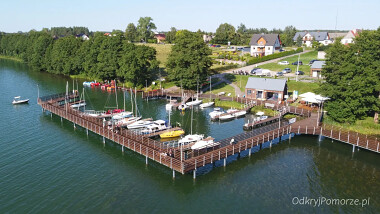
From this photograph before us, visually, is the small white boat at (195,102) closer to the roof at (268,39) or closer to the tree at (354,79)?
the tree at (354,79)

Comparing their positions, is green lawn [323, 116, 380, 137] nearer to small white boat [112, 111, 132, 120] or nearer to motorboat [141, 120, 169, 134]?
motorboat [141, 120, 169, 134]

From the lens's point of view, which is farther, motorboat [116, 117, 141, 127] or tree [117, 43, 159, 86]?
tree [117, 43, 159, 86]

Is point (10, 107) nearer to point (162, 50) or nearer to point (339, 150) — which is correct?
point (339, 150)

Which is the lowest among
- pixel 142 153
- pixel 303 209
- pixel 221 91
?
pixel 303 209

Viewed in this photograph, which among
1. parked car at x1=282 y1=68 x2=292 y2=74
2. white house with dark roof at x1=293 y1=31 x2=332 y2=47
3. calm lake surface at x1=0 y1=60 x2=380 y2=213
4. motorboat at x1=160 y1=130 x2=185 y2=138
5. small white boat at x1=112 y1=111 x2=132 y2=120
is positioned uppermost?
white house with dark roof at x1=293 y1=31 x2=332 y2=47

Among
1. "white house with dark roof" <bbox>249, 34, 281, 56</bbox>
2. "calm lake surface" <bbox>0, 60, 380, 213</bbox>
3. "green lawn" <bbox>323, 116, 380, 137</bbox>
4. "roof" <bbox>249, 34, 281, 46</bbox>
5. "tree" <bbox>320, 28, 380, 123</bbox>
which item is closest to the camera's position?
"calm lake surface" <bbox>0, 60, 380, 213</bbox>

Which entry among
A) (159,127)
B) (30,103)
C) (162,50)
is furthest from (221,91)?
(162,50)

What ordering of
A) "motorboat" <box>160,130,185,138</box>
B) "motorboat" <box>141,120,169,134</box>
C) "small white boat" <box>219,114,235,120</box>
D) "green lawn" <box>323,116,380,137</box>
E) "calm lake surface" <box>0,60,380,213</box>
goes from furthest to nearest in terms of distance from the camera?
"small white boat" <box>219,114,235,120</box> → "motorboat" <box>141,120,169,134</box> → "motorboat" <box>160,130,185,138</box> → "green lawn" <box>323,116,380,137</box> → "calm lake surface" <box>0,60,380,213</box>

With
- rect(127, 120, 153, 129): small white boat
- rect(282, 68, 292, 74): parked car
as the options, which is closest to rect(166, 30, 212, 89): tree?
rect(127, 120, 153, 129): small white boat
